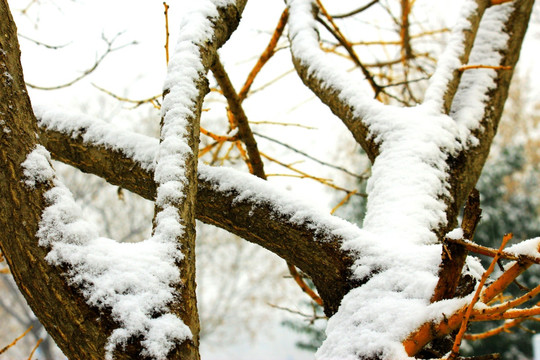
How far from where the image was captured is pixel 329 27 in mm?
2352

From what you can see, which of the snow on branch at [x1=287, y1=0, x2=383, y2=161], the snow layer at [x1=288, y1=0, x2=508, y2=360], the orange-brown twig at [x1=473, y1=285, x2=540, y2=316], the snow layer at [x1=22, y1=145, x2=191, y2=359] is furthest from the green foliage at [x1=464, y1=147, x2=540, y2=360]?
the snow layer at [x1=22, y1=145, x2=191, y2=359]

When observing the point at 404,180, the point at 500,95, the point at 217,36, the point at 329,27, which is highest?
the point at 329,27

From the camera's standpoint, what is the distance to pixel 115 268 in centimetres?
84

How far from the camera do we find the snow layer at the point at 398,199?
1.02 metres

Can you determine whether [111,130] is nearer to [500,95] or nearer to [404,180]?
[404,180]

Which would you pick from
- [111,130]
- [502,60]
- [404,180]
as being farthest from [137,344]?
[502,60]

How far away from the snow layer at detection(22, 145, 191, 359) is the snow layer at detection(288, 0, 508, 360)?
51cm

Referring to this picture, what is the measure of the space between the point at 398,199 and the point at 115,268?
1.05 m

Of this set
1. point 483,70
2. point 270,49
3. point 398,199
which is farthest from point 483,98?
point 270,49

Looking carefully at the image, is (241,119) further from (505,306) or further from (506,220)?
(506,220)

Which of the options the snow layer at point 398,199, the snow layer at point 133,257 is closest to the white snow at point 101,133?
the snow layer at point 133,257

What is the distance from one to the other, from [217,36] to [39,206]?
2.97 feet

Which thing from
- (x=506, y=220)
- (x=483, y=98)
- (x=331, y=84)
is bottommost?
(x=331, y=84)

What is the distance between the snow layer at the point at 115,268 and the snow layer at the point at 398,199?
1.66ft
